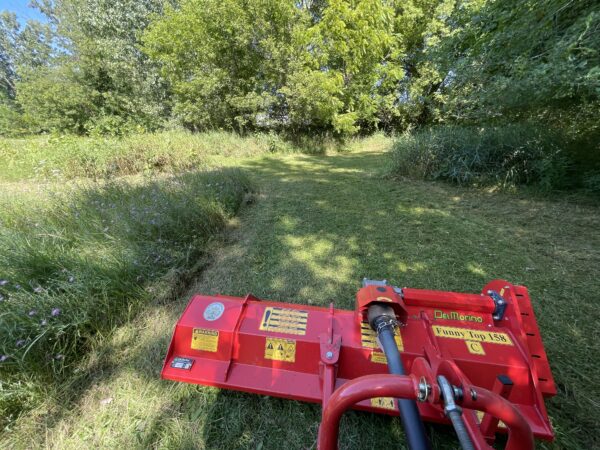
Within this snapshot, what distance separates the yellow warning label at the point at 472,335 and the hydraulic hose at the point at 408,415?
35 cm

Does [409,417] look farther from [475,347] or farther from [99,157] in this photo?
[99,157]

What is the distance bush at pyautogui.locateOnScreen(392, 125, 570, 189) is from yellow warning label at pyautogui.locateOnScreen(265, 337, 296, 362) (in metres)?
4.92

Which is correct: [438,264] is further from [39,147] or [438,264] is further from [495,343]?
[39,147]

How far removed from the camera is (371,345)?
4.31 feet

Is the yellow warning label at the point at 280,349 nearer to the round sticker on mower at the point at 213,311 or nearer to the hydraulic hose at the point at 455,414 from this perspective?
the round sticker on mower at the point at 213,311

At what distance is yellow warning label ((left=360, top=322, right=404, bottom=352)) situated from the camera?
4.26 ft

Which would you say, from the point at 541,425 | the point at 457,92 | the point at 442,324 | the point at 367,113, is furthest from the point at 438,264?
the point at 367,113

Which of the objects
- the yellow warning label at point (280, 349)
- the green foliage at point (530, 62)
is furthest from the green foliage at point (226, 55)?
the yellow warning label at point (280, 349)

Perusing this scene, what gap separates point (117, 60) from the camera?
1159 centimetres

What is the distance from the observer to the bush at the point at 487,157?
448cm

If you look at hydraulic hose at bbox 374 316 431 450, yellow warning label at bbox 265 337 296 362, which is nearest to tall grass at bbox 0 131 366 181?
yellow warning label at bbox 265 337 296 362

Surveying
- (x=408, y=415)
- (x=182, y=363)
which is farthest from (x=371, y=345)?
(x=182, y=363)

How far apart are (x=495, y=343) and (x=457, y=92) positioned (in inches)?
218

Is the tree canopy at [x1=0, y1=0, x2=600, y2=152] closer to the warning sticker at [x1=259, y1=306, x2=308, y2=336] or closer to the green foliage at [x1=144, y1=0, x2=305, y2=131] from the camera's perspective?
the green foliage at [x1=144, y1=0, x2=305, y2=131]
